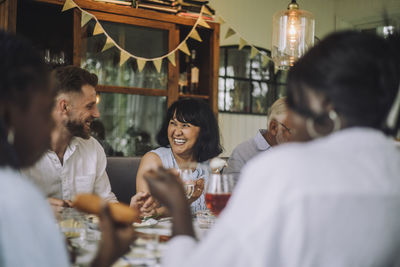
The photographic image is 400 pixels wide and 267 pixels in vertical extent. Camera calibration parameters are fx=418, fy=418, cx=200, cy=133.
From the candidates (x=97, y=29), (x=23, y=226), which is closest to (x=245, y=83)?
(x=97, y=29)

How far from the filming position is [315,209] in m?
0.59

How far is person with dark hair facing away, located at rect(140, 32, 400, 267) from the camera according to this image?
584 millimetres

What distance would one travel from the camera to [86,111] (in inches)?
86.6

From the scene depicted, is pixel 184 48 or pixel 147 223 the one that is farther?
pixel 184 48

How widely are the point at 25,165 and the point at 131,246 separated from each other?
425 millimetres

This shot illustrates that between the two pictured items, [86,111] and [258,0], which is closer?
[86,111]

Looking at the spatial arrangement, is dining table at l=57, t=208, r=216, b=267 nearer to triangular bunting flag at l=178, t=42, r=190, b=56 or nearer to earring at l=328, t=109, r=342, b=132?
earring at l=328, t=109, r=342, b=132

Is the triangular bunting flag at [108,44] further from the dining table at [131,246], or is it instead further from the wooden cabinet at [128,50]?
the dining table at [131,246]

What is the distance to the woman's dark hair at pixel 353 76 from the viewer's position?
2.07 feet

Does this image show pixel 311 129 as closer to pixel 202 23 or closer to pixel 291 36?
pixel 291 36

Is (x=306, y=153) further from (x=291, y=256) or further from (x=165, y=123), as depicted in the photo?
(x=165, y=123)

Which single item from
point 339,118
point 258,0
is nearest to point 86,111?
point 339,118

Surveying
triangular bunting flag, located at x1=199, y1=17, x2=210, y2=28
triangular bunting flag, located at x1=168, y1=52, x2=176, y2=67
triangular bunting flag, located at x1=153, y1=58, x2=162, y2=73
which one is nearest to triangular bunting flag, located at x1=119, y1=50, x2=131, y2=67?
triangular bunting flag, located at x1=153, y1=58, x2=162, y2=73

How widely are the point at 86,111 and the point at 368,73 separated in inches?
70.2
